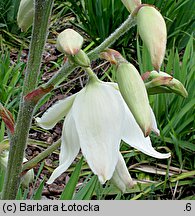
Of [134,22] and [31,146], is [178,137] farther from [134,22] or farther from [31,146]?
[134,22]

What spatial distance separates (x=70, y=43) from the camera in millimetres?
785

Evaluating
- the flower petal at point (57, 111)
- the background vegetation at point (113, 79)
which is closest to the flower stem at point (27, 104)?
the flower petal at point (57, 111)

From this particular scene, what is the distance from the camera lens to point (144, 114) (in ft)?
2.47

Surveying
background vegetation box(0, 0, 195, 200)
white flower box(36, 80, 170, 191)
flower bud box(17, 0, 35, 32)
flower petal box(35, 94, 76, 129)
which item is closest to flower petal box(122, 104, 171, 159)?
white flower box(36, 80, 170, 191)

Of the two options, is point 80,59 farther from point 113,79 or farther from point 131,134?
point 113,79

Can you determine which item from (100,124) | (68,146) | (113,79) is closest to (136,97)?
(100,124)

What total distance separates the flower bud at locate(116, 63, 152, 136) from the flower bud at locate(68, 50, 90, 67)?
58 mm

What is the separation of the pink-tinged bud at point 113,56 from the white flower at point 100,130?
0.06 metres

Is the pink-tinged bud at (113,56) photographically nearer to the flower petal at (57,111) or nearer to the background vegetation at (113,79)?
the flower petal at (57,111)

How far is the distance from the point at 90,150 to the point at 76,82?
1.80m

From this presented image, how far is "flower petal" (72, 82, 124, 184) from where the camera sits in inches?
32.1

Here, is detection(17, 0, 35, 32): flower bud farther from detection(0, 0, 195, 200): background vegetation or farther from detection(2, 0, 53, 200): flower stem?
detection(0, 0, 195, 200): background vegetation

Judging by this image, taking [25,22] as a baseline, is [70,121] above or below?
below

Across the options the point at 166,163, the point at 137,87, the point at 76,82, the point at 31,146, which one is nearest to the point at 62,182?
the point at 31,146
